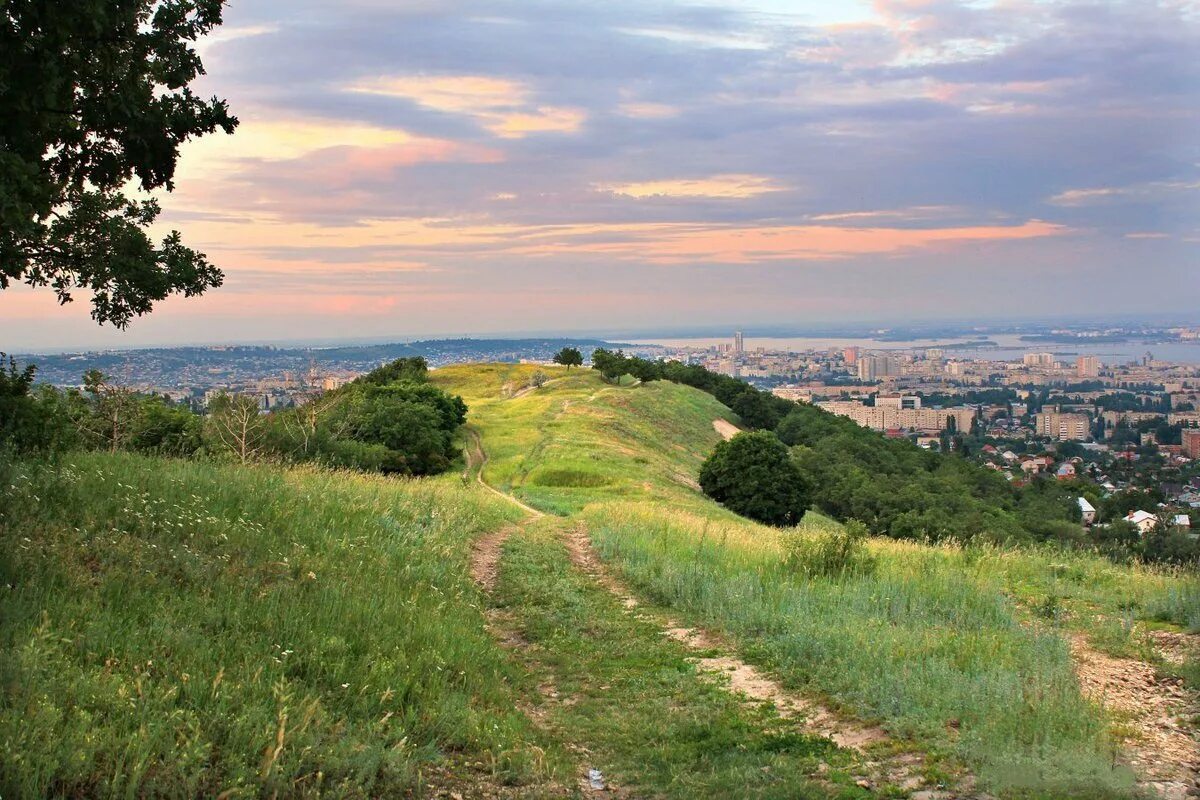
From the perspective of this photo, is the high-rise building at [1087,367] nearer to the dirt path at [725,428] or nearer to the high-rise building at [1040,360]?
the high-rise building at [1040,360]

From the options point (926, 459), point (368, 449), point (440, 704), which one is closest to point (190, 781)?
point (440, 704)

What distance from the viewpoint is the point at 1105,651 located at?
346 inches

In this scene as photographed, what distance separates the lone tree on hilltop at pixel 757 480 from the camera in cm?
4653

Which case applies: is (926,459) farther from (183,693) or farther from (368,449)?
(183,693)

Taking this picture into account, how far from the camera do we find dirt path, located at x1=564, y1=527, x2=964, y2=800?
5.34 meters

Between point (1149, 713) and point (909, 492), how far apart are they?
49045 mm

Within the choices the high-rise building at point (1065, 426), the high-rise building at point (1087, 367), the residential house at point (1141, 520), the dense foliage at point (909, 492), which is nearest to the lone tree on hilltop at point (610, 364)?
the dense foliage at point (909, 492)

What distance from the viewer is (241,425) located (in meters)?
23.4

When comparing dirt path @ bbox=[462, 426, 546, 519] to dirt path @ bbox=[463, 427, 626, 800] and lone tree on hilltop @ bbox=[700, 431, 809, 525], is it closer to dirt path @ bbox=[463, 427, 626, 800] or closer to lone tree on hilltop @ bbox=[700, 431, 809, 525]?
lone tree on hilltop @ bbox=[700, 431, 809, 525]

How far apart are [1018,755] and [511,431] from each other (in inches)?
2083

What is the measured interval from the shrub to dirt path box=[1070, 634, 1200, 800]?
3302 millimetres

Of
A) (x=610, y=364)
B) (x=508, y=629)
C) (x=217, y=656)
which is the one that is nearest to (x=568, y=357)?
(x=610, y=364)

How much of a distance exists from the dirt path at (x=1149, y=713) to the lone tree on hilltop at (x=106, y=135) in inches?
346

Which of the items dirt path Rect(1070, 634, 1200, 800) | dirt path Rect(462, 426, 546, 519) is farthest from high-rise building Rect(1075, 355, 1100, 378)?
dirt path Rect(1070, 634, 1200, 800)
